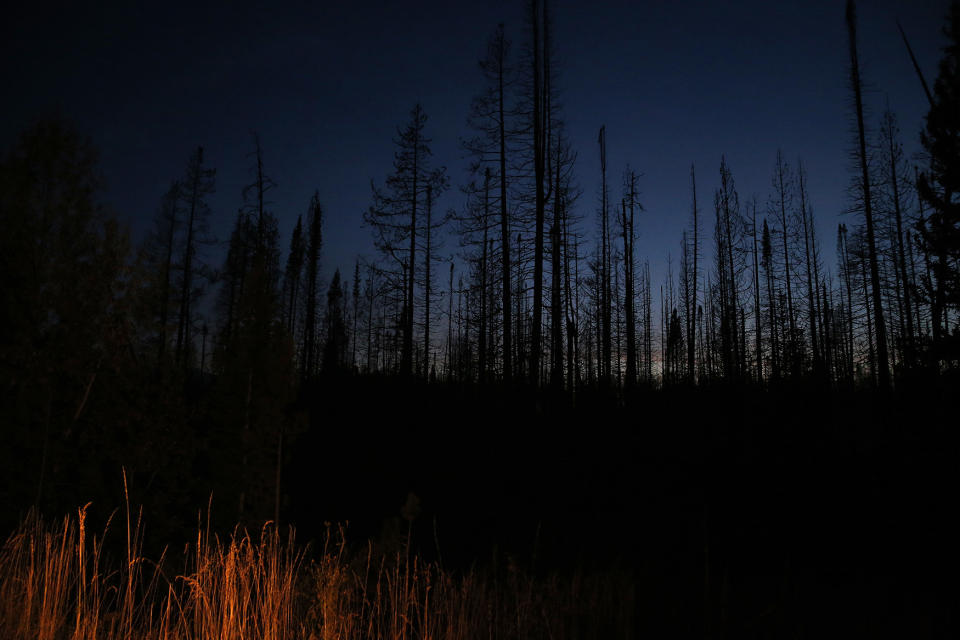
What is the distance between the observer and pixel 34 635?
3.69 meters

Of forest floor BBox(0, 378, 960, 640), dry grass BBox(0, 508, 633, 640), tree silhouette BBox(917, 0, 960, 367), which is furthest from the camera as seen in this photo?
tree silhouette BBox(917, 0, 960, 367)

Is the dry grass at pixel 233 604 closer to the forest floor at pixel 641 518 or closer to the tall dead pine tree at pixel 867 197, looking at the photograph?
the forest floor at pixel 641 518

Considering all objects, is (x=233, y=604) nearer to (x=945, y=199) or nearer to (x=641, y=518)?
(x=641, y=518)

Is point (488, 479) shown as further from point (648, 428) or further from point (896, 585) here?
point (896, 585)

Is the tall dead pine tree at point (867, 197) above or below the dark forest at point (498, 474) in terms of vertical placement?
above

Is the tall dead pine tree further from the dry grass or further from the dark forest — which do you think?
the dry grass

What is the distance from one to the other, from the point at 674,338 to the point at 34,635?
38.6 m

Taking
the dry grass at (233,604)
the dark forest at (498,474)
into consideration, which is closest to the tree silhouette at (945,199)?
the dark forest at (498,474)

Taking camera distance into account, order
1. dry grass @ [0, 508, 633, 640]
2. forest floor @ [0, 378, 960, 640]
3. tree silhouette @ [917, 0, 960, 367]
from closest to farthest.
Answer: dry grass @ [0, 508, 633, 640] → forest floor @ [0, 378, 960, 640] → tree silhouette @ [917, 0, 960, 367]

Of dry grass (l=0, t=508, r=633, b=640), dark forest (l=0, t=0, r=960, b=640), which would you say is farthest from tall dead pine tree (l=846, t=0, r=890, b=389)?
dry grass (l=0, t=508, r=633, b=640)

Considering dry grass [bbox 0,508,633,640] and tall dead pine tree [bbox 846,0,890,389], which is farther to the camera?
tall dead pine tree [bbox 846,0,890,389]

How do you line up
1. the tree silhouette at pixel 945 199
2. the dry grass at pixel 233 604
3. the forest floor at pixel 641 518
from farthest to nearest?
the tree silhouette at pixel 945 199 < the forest floor at pixel 641 518 < the dry grass at pixel 233 604

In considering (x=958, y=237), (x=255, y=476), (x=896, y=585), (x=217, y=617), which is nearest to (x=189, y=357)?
(x=255, y=476)

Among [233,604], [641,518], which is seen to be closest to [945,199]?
[641,518]
